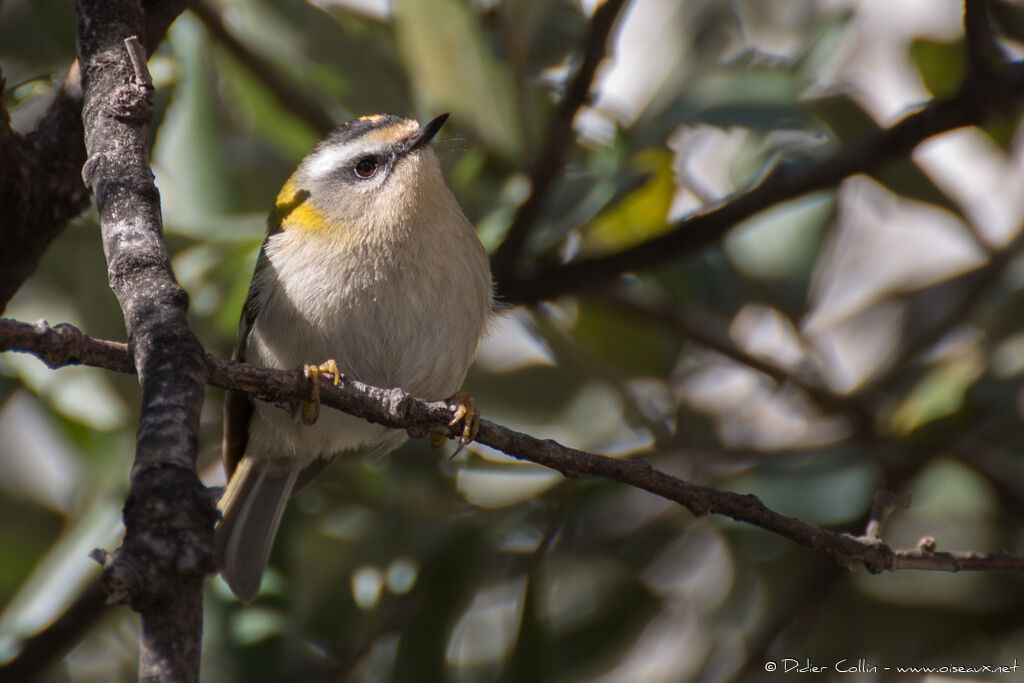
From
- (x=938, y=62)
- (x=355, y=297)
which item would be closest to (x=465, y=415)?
(x=355, y=297)

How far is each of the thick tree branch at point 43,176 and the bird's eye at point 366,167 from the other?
57cm

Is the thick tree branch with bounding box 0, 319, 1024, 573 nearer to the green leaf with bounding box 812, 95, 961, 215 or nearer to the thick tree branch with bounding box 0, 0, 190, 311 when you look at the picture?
the thick tree branch with bounding box 0, 0, 190, 311

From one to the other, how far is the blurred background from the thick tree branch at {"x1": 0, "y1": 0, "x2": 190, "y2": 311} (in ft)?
1.38

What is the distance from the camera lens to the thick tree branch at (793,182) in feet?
5.78

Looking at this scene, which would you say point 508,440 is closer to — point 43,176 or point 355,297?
point 355,297

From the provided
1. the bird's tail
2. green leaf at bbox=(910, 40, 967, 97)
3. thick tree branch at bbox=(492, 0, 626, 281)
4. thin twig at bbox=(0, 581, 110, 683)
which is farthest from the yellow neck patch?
green leaf at bbox=(910, 40, 967, 97)

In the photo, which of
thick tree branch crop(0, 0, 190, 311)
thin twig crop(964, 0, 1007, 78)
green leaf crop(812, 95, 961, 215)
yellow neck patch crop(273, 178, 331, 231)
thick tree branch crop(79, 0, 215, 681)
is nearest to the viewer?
thick tree branch crop(79, 0, 215, 681)

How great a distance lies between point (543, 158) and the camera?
1.98 meters

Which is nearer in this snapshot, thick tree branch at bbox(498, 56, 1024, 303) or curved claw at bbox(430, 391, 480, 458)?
curved claw at bbox(430, 391, 480, 458)

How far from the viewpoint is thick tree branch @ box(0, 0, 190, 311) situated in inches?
57.3

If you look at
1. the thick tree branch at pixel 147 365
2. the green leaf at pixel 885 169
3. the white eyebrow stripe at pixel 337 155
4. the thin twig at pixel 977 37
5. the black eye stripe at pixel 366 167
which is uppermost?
the green leaf at pixel 885 169

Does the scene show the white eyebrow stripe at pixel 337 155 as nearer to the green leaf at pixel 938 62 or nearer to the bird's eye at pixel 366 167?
the bird's eye at pixel 366 167

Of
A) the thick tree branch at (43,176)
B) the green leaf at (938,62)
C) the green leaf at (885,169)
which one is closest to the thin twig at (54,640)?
the thick tree branch at (43,176)

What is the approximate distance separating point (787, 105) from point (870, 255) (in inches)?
37.4
